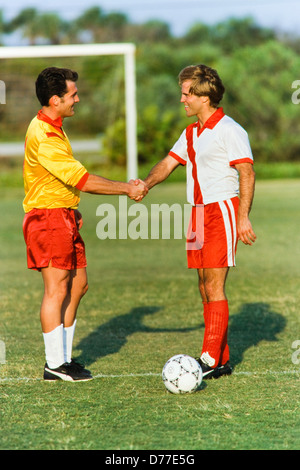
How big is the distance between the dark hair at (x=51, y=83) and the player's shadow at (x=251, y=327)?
8.10 ft

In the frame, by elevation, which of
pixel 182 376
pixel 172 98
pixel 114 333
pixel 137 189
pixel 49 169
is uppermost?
pixel 172 98

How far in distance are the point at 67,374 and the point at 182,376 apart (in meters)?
0.90

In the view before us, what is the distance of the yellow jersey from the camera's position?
4.94 metres

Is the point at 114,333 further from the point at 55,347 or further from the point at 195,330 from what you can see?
the point at 55,347

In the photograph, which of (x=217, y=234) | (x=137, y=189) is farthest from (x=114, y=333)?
(x=217, y=234)

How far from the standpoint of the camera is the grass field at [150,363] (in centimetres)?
402

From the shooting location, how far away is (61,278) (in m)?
5.13

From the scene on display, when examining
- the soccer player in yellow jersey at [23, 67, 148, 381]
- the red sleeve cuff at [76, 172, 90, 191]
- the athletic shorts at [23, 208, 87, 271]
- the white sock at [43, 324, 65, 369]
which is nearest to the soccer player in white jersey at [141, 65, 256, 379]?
the soccer player in yellow jersey at [23, 67, 148, 381]

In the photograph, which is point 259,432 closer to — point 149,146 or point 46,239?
point 46,239

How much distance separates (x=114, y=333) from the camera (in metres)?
6.80

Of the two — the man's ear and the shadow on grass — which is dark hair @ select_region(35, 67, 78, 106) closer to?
the man's ear

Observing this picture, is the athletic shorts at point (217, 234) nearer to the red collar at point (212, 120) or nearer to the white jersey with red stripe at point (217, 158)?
the white jersey with red stripe at point (217, 158)

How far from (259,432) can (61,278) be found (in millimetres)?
1857
